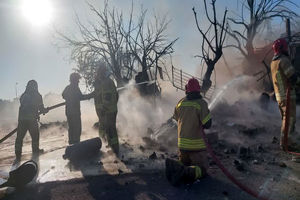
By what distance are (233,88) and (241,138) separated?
32.1 feet

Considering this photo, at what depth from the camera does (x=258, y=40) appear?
29.2 metres

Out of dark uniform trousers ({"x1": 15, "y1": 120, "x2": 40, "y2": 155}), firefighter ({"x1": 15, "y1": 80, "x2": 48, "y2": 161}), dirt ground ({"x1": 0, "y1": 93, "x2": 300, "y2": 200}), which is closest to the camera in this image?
dirt ground ({"x1": 0, "y1": 93, "x2": 300, "y2": 200})

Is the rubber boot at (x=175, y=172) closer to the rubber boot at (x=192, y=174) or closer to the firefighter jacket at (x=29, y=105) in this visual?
the rubber boot at (x=192, y=174)

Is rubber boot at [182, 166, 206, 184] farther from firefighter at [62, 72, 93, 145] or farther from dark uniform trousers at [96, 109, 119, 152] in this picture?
firefighter at [62, 72, 93, 145]

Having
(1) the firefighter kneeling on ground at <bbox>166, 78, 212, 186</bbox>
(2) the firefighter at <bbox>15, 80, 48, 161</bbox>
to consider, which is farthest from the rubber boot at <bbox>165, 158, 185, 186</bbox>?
(2) the firefighter at <bbox>15, 80, 48, 161</bbox>

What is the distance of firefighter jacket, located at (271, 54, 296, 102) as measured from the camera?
571cm

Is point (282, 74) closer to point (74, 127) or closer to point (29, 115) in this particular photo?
point (74, 127)

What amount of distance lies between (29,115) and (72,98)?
1.22 meters

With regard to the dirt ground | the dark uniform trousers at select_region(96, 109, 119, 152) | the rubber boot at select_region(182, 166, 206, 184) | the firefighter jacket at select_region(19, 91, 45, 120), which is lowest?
the dirt ground

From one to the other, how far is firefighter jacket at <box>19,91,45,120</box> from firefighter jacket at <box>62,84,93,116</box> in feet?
2.50

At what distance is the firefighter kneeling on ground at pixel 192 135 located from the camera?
4.76m

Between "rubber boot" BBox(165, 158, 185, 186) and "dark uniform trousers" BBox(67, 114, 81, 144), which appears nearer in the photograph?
"rubber boot" BBox(165, 158, 185, 186)

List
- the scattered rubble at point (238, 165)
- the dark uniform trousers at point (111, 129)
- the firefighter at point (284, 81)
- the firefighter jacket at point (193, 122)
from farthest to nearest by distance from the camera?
1. the dark uniform trousers at point (111, 129)
2. the firefighter at point (284, 81)
3. the scattered rubble at point (238, 165)
4. the firefighter jacket at point (193, 122)

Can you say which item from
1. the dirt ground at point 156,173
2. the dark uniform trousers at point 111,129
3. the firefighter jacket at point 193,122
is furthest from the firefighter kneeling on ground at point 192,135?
the dark uniform trousers at point 111,129
